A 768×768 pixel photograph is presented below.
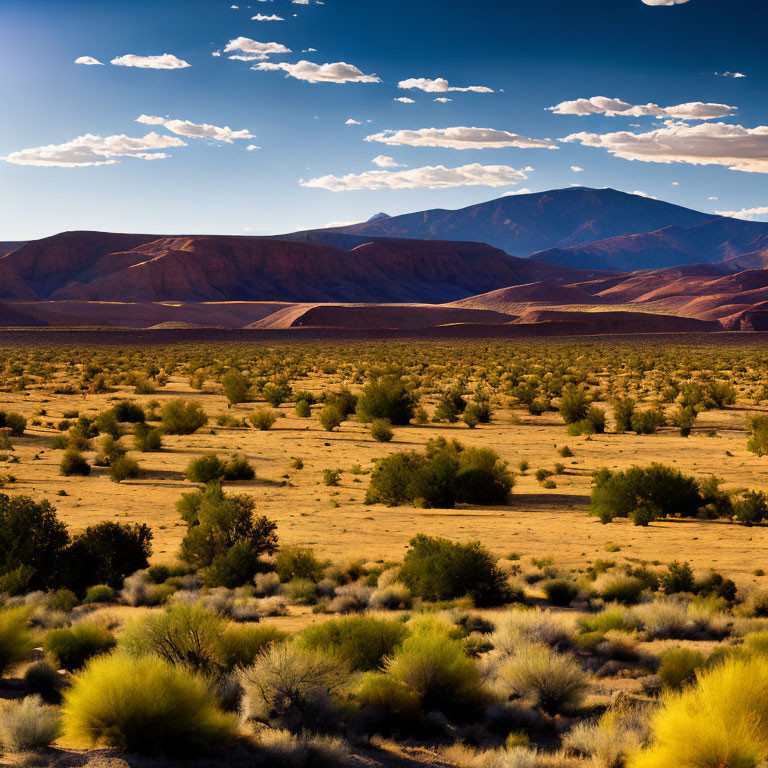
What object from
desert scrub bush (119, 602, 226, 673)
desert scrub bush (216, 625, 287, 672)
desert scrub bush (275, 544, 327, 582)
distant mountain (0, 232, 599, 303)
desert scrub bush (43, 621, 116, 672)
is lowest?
desert scrub bush (275, 544, 327, 582)

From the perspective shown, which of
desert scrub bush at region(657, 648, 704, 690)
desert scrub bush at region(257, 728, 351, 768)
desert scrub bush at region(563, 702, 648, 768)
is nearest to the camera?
desert scrub bush at region(257, 728, 351, 768)

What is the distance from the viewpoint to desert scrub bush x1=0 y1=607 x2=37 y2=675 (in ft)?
26.7

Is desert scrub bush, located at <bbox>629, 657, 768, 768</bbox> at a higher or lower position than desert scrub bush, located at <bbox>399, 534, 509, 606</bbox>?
higher

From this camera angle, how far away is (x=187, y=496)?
1557 centimetres

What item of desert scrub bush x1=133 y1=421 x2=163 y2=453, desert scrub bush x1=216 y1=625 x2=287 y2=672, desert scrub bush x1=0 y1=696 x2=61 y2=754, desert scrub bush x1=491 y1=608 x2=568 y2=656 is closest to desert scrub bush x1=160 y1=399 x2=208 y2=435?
desert scrub bush x1=133 y1=421 x2=163 y2=453

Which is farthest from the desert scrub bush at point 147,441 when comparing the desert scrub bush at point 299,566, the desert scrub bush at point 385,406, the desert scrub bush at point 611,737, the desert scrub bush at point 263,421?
the desert scrub bush at point 611,737

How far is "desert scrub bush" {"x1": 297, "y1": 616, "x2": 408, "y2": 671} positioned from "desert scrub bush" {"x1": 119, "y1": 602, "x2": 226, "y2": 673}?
0.84 m

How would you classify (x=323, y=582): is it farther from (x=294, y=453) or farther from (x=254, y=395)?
(x=254, y=395)

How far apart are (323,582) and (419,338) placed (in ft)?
293

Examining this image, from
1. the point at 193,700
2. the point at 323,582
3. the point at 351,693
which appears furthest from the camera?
the point at 323,582

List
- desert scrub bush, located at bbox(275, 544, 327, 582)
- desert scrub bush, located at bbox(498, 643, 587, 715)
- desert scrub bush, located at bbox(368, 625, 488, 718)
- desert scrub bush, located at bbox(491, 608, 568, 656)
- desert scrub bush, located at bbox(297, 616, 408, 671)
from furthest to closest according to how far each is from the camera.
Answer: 1. desert scrub bush, located at bbox(275, 544, 327, 582)
2. desert scrub bush, located at bbox(491, 608, 568, 656)
3. desert scrub bush, located at bbox(297, 616, 408, 671)
4. desert scrub bush, located at bbox(498, 643, 587, 715)
5. desert scrub bush, located at bbox(368, 625, 488, 718)

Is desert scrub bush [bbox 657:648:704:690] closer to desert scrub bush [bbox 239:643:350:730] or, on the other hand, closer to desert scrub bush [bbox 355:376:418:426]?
desert scrub bush [bbox 239:643:350:730]

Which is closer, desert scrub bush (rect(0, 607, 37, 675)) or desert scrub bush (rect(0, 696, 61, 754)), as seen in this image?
desert scrub bush (rect(0, 696, 61, 754))

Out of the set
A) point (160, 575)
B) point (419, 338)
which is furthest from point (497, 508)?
point (419, 338)
